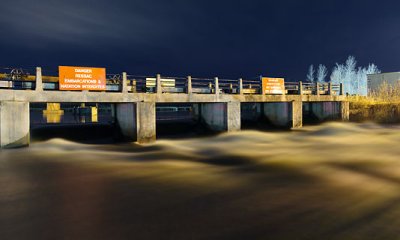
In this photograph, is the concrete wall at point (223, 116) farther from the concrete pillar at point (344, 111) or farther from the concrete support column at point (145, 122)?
the concrete pillar at point (344, 111)

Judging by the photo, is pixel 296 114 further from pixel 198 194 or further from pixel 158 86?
pixel 198 194

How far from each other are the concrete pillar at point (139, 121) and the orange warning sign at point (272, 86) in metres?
11.9

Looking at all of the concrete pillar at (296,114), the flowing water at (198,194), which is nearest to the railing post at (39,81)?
the flowing water at (198,194)

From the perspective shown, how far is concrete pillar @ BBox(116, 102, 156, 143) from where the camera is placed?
22.2 m

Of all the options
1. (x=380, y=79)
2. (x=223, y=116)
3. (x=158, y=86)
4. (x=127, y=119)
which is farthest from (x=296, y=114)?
(x=380, y=79)

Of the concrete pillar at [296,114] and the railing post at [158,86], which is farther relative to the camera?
the concrete pillar at [296,114]

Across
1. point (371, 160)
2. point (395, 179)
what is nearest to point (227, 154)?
point (371, 160)

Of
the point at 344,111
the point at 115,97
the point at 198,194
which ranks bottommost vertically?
the point at 198,194

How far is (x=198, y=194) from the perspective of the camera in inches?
413

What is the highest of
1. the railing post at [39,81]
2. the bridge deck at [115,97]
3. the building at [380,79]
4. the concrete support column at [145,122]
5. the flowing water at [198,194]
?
the building at [380,79]

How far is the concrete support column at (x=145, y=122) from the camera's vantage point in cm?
2217

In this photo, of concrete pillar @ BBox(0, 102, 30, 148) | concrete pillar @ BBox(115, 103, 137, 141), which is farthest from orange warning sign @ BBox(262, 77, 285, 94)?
concrete pillar @ BBox(0, 102, 30, 148)

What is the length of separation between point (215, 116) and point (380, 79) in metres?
38.8

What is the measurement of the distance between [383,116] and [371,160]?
25.8 m
